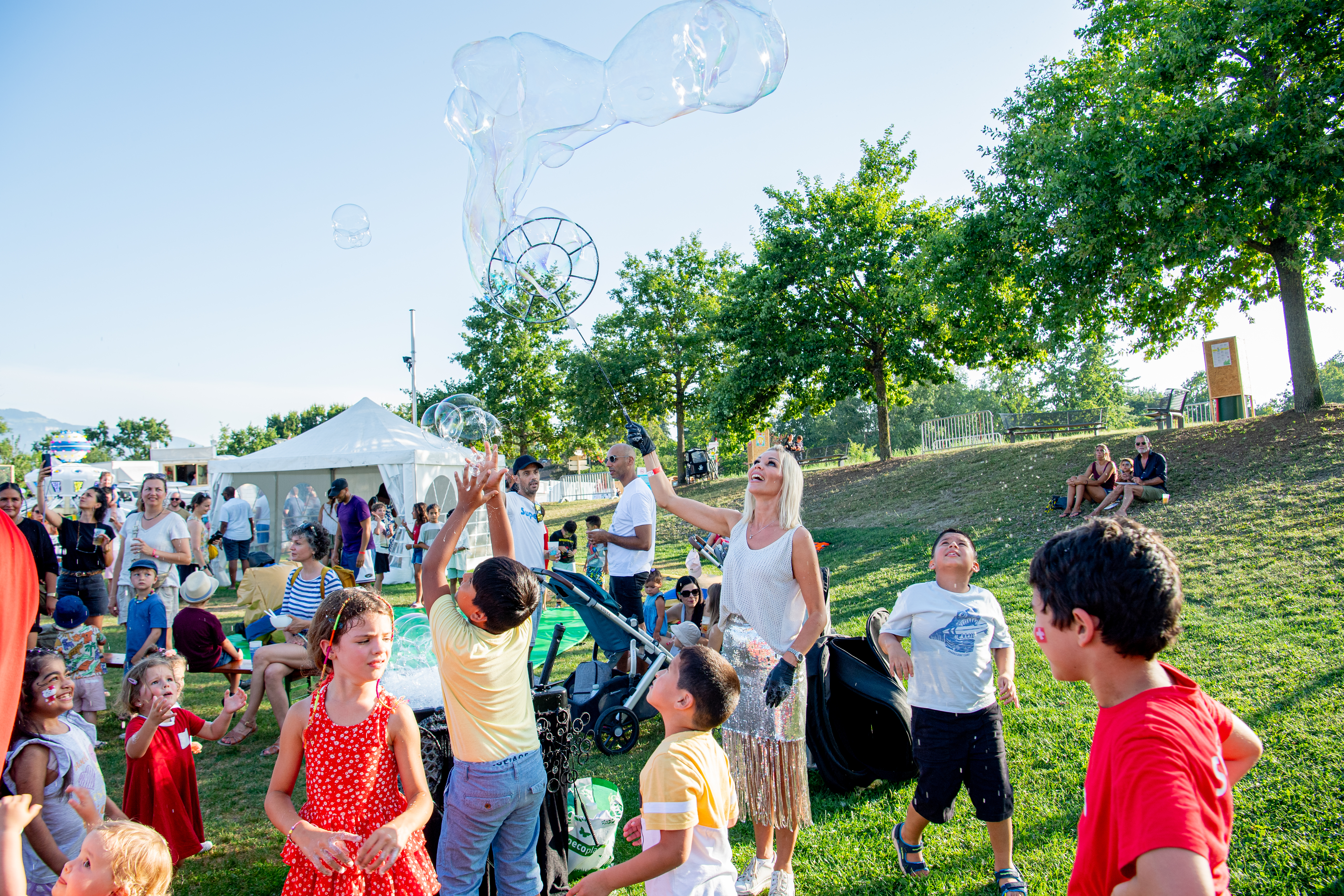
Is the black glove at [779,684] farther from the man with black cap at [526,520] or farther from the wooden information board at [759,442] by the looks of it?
the wooden information board at [759,442]

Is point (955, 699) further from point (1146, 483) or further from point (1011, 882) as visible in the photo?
point (1146, 483)

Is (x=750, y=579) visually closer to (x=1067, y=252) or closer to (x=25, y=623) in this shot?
(x=25, y=623)

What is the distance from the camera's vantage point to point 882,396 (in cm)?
2198

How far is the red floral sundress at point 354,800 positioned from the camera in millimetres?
2381

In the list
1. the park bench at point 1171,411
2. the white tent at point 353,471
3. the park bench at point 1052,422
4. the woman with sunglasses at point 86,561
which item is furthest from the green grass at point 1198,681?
the park bench at point 1052,422

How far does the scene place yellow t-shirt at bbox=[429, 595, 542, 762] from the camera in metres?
2.75

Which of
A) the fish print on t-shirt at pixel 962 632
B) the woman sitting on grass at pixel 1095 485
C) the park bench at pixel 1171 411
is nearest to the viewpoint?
the fish print on t-shirt at pixel 962 632

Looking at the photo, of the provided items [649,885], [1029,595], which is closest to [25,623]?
[649,885]

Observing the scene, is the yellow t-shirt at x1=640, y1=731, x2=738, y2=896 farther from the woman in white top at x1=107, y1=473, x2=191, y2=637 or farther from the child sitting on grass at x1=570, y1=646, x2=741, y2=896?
the woman in white top at x1=107, y1=473, x2=191, y2=637

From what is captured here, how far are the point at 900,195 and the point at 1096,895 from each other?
25.2 metres

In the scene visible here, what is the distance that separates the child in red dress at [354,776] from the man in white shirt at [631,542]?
10.9 feet

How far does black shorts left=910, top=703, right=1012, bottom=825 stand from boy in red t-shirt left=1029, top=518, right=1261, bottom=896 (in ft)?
6.01

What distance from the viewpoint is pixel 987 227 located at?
15648 mm

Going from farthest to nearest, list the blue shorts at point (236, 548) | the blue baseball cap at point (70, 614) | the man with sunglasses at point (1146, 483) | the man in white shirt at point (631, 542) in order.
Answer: the blue shorts at point (236, 548), the man with sunglasses at point (1146, 483), the man in white shirt at point (631, 542), the blue baseball cap at point (70, 614)
